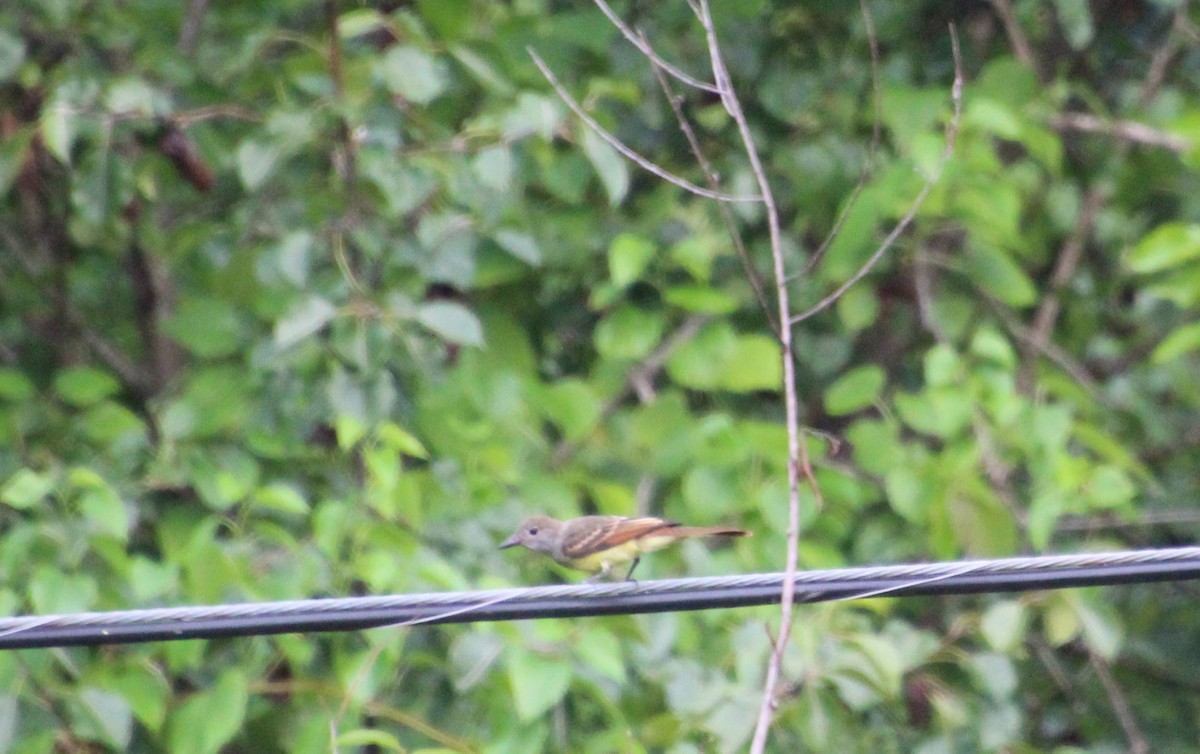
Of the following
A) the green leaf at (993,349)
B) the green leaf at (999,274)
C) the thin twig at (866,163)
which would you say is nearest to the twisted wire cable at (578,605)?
the thin twig at (866,163)

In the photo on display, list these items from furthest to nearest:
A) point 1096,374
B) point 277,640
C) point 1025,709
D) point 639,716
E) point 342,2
A: point 1096,374, point 1025,709, point 342,2, point 639,716, point 277,640

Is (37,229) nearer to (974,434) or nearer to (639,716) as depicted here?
(639,716)

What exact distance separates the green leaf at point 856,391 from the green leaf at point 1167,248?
3.23ft

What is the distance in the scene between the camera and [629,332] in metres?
5.77

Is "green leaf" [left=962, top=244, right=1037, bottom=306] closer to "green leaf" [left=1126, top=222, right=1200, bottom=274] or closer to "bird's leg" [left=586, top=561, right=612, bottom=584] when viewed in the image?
"green leaf" [left=1126, top=222, right=1200, bottom=274]

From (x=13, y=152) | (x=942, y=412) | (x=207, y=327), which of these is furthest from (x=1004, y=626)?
(x=13, y=152)

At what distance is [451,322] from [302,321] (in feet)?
1.50

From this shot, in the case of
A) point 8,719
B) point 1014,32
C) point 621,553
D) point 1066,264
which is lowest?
point 8,719

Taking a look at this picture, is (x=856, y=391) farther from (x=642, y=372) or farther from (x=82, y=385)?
(x=82, y=385)

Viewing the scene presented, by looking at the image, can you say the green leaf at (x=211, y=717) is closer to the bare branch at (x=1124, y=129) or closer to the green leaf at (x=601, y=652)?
the green leaf at (x=601, y=652)

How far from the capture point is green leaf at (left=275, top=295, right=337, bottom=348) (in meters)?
5.04

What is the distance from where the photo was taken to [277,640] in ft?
17.2

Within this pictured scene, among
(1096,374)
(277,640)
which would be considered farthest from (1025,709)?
(277,640)

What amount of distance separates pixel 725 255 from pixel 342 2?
176 centimetres
